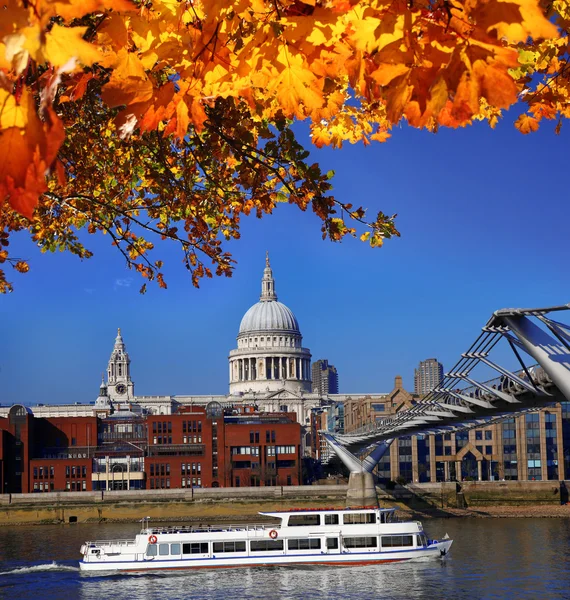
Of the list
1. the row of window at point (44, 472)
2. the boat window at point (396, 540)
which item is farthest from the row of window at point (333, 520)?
the row of window at point (44, 472)

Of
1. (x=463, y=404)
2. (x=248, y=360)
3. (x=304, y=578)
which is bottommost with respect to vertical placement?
(x=304, y=578)

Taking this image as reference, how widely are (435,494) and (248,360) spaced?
10935 centimetres

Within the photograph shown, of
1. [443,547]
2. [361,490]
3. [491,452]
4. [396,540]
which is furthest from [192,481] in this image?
[443,547]

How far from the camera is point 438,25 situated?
11.8 ft

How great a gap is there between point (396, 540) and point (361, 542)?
213 cm

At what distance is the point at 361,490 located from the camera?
249 ft

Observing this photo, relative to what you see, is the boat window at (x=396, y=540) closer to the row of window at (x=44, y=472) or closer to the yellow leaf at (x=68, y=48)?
the row of window at (x=44, y=472)

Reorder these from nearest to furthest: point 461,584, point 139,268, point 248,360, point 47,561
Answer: point 139,268 → point 461,584 → point 47,561 → point 248,360

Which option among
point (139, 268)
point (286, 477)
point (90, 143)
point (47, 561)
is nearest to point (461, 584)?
point (47, 561)

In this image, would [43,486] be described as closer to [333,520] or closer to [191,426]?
[191,426]

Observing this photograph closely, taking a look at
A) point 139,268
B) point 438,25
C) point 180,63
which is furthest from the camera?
point 139,268

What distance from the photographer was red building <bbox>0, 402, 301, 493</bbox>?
3406 inches

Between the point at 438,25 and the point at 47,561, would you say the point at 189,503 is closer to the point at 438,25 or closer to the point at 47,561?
the point at 47,561

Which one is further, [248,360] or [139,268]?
[248,360]
